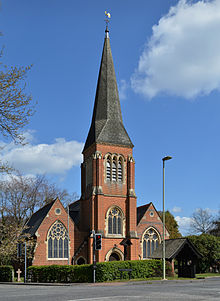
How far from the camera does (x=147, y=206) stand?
46656 millimetres

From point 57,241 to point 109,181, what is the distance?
8.81 meters

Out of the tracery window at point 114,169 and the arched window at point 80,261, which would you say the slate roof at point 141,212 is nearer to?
the tracery window at point 114,169

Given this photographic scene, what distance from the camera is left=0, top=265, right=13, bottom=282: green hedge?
36281 mm

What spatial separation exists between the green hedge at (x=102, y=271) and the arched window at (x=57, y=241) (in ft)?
27.8

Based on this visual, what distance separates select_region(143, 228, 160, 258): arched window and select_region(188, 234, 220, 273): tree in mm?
4506

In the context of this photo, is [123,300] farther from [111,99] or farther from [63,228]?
[111,99]

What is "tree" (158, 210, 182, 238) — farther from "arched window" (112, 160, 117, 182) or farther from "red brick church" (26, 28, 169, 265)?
"arched window" (112, 160, 117, 182)

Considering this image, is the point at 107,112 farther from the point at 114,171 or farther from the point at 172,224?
the point at 172,224

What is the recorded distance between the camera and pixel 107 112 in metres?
47.2

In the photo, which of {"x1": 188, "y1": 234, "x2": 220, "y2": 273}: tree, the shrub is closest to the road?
the shrub

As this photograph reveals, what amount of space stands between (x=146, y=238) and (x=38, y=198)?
20.9m

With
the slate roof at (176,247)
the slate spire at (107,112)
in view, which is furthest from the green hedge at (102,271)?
the slate spire at (107,112)

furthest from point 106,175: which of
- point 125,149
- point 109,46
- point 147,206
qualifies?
point 109,46

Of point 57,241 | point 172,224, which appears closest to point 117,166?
point 57,241
